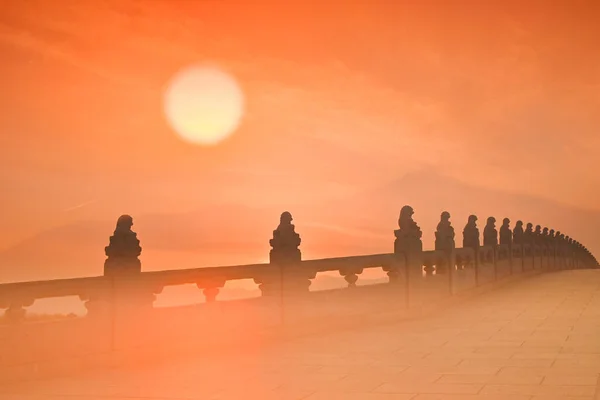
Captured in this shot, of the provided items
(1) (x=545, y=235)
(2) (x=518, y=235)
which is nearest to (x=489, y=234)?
(2) (x=518, y=235)

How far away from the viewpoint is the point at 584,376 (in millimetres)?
10773

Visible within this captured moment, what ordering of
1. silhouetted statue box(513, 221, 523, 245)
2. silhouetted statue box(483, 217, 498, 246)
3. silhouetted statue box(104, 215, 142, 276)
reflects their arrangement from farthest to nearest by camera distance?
1. silhouetted statue box(513, 221, 523, 245)
2. silhouetted statue box(483, 217, 498, 246)
3. silhouetted statue box(104, 215, 142, 276)

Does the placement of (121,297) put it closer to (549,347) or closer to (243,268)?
(243,268)

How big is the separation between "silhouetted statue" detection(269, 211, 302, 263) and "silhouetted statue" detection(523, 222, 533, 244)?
30.5m

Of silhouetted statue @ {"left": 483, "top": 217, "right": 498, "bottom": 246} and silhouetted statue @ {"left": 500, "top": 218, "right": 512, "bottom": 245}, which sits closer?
silhouetted statue @ {"left": 483, "top": 217, "right": 498, "bottom": 246}

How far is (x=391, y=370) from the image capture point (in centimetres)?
1154

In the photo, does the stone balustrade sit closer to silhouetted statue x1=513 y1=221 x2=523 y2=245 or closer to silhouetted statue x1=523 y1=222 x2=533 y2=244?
silhouetted statue x1=513 y1=221 x2=523 y2=245

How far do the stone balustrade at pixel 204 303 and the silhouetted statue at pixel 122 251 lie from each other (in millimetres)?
16

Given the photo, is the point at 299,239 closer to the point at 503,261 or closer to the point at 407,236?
the point at 407,236

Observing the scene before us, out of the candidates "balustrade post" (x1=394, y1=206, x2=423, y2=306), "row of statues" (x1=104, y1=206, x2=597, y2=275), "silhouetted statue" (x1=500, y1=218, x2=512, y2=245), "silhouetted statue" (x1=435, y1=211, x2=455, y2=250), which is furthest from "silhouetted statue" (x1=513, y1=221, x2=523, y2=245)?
"balustrade post" (x1=394, y1=206, x2=423, y2=306)

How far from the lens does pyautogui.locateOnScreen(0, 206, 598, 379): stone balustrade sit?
1178 cm

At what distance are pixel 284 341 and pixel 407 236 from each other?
694cm

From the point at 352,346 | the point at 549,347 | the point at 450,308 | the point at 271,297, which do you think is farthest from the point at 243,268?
the point at 450,308

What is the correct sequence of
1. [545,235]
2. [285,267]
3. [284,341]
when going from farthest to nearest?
1. [545,235]
2. [285,267]
3. [284,341]
